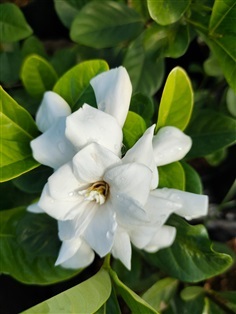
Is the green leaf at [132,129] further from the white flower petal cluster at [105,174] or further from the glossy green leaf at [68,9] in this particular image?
the glossy green leaf at [68,9]

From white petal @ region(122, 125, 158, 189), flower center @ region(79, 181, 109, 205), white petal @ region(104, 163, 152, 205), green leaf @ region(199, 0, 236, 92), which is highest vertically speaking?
green leaf @ region(199, 0, 236, 92)

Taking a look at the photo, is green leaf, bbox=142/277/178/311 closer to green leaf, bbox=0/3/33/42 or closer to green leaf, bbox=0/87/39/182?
green leaf, bbox=0/87/39/182

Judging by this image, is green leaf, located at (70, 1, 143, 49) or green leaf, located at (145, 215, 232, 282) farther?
green leaf, located at (70, 1, 143, 49)

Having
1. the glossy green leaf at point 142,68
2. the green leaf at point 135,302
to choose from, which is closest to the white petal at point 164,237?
the green leaf at point 135,302

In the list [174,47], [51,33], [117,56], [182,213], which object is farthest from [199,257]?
[51,33]

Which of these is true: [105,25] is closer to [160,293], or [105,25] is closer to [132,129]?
[132,129]

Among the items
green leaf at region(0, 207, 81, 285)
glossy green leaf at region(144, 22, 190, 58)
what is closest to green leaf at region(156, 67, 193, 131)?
glossy green leaf at region(144, 22, 190, 58)

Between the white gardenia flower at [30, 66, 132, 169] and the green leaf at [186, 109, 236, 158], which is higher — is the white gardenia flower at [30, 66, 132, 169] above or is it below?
above
